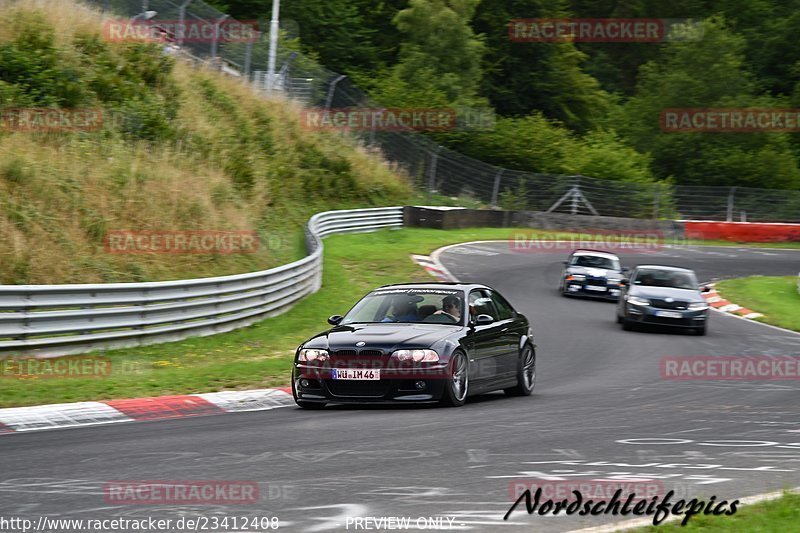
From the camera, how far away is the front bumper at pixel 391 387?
1131 centimetres

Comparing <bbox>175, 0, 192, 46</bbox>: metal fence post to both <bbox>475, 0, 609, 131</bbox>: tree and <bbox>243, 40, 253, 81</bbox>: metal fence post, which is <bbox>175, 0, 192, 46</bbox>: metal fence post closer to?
<bbox>243, 40, 253, 81</bbox>: metal fence post

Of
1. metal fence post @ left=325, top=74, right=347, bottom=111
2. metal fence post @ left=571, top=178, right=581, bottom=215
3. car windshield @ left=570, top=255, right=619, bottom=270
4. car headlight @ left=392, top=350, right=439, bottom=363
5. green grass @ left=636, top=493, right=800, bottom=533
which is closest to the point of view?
green grass @ left=636, top=493, right=800, bottom=533

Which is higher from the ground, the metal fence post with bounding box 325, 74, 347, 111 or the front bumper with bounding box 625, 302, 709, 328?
the metal fence post with bounding box 325, 74, 347, 111

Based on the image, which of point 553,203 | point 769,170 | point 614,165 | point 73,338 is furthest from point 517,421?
point 769,170

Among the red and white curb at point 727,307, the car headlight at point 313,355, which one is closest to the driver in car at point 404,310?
the car headlight at point 313,355

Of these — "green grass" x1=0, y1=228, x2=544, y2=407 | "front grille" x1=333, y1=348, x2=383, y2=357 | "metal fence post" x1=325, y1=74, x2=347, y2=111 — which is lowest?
"green grass" x1=0, y1=228, x2=544, y2=407

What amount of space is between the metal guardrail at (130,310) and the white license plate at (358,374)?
190 inches

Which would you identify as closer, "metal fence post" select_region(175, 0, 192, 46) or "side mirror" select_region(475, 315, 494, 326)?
"side mirror" select_region(475, 315, 494, 326)

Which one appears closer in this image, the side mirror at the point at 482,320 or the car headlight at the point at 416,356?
the car headlight at the point at 416,356

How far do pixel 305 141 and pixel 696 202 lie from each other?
17.6 m

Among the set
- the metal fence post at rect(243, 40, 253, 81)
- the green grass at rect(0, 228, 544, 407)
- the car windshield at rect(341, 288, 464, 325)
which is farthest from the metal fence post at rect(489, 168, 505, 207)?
the car windshield at rect(341, 288, 464, 325)

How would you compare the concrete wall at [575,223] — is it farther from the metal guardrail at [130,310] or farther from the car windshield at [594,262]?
the metal guardrail at [130,310]

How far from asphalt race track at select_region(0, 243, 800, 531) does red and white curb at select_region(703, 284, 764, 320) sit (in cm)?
1311

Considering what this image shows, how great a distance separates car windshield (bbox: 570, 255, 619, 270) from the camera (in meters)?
29.6
